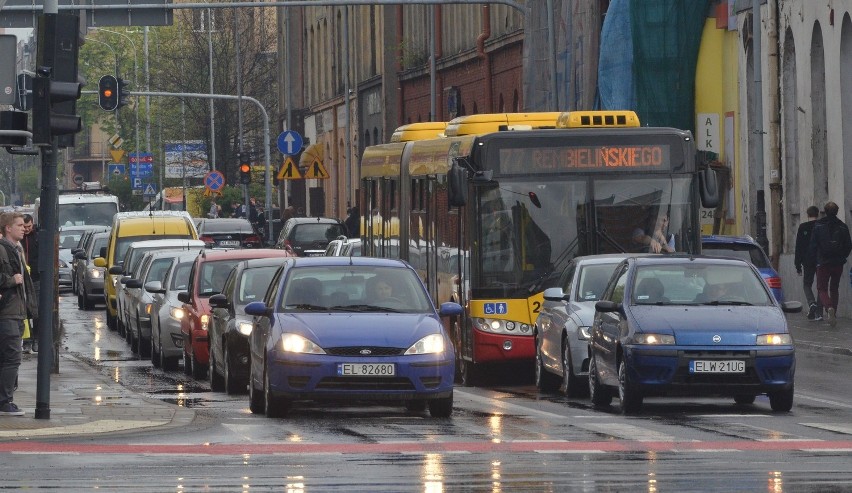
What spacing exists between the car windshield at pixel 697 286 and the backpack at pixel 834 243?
1410 cm

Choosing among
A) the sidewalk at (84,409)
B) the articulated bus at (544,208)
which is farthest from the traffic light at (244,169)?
the articulated bus at (544,208)

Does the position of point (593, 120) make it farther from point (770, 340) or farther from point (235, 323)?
point (770, 340)

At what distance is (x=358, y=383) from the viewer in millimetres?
17031

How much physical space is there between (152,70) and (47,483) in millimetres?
76443

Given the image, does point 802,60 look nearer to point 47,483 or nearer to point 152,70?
point 47,483

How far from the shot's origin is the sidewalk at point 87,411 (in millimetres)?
15883

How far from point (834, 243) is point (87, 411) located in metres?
17.0

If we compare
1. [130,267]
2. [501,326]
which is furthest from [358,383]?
[130,267]

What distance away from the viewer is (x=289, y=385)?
56.2 ft

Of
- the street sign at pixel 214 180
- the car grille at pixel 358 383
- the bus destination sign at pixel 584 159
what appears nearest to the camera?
the car grille at pixel 358 383

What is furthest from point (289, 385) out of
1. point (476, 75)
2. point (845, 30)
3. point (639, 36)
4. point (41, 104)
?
point (476, 75)

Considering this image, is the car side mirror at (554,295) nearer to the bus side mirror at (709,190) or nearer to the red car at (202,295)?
the bus side mirror at (709,190)

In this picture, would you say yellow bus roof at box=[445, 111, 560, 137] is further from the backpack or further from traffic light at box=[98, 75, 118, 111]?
traffic light at box=[98, 75, 118, 111]

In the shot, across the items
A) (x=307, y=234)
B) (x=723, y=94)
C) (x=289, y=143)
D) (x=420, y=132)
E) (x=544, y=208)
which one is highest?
(x=723, y=94)
